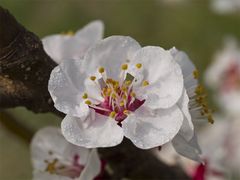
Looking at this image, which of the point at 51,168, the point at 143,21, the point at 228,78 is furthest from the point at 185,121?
the point at 143,21

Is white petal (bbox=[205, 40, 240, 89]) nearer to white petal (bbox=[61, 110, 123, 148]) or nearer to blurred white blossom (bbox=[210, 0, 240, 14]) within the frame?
blurred white blossom (bbox=[210, 0, 240, 14])

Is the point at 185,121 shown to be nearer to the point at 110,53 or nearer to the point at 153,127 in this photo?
the point at 153,127

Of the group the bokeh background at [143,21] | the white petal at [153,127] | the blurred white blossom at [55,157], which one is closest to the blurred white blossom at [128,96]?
the white petal at [153,127]

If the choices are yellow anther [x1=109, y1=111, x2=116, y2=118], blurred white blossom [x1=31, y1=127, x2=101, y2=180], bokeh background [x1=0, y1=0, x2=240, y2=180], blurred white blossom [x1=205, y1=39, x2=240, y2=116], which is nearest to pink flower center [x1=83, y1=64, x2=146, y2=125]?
yellow anther [x1=109, y1=111, x2=116, y2=118]

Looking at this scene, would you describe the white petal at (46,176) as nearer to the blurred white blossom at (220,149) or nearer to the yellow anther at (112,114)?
the yellow anther at (112,114)

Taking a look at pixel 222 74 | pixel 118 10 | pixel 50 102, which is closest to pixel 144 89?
pixel 50 102

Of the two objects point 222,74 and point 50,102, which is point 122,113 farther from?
point 222,74
